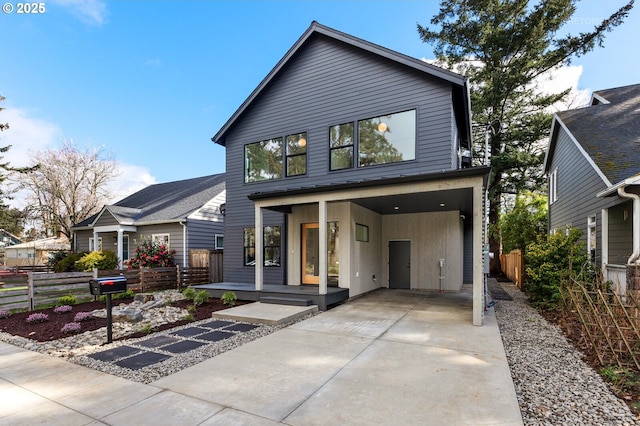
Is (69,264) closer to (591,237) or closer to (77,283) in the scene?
(77,283)

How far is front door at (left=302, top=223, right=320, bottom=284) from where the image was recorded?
9961 millimetres

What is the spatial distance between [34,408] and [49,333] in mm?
3654

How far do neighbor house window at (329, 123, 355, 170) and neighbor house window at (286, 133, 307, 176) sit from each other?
39.9 inches

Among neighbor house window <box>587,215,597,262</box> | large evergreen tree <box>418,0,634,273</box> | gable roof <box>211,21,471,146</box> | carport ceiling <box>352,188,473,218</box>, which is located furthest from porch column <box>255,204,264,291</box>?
large evergreen tree <box>418,0,634,273</box>

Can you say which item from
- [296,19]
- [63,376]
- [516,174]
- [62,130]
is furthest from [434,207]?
[62,130]

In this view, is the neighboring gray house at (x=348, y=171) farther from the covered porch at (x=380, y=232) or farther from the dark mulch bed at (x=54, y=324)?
the dark mulch bed at (x=54, y=324)

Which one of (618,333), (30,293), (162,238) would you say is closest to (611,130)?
(618,333)

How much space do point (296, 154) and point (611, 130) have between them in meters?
9.70

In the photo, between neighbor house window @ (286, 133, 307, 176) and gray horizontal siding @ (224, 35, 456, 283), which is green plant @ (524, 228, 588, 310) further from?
neighbor house window @ (286, 133, 307, 176)

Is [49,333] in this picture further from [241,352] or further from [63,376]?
[241,352]

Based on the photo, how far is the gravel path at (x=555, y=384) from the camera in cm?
294

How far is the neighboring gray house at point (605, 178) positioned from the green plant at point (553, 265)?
25.6 inches

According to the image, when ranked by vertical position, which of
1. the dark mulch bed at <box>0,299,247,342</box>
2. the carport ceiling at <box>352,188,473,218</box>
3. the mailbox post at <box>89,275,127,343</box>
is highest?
the carport ceiling at <box>352,188,473,218</box>

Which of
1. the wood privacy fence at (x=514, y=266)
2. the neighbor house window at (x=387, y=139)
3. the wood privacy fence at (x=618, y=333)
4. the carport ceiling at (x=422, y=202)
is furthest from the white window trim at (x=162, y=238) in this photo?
the wood privacy fence at (x=514, y=266)
